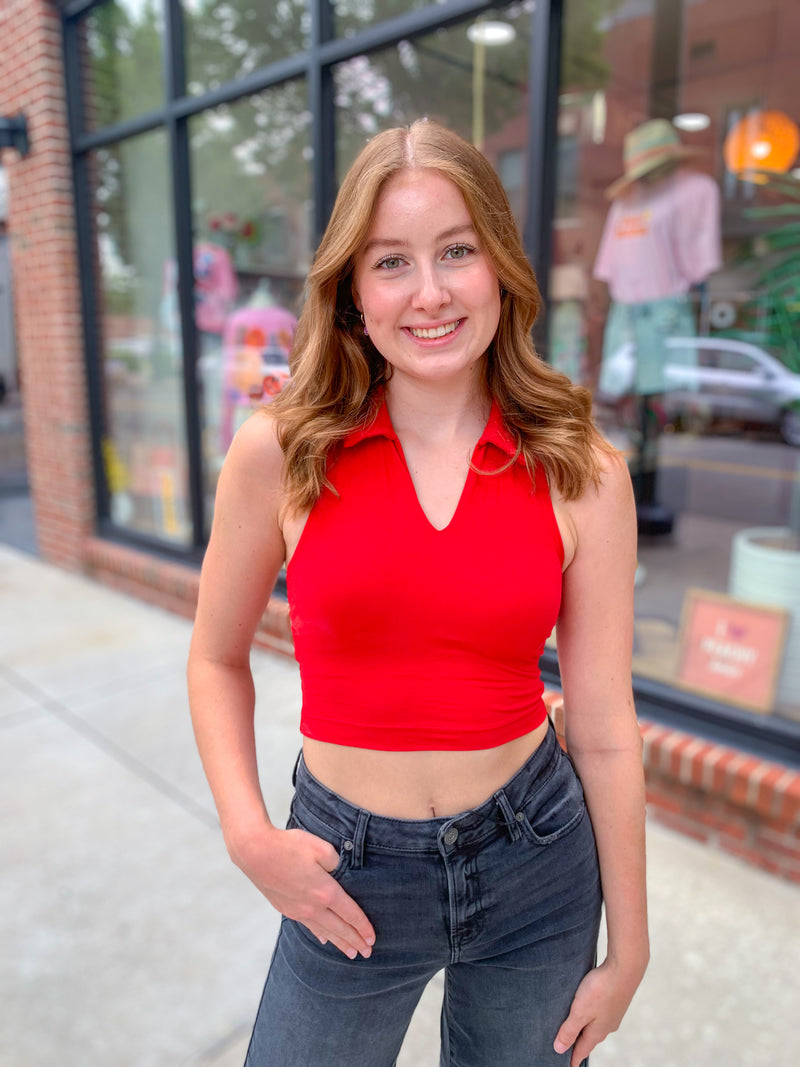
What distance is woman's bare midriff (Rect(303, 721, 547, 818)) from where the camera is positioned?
1.13 meters

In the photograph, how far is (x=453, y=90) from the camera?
4105 mm

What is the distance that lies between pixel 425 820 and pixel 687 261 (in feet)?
12.0

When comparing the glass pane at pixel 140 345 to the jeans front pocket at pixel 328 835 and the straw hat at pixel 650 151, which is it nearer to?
the straw hat at pixel 650 151

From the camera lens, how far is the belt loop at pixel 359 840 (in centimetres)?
111

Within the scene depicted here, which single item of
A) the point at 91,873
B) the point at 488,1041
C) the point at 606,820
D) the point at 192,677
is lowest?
the point at 91,873

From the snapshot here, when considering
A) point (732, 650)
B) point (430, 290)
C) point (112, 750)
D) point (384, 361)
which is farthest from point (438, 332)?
point (112, 750)

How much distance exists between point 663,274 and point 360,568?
3.55 metres

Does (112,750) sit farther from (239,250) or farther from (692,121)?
(692,121)

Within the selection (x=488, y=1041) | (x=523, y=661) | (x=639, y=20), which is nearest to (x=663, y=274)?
(x=639, y=20)

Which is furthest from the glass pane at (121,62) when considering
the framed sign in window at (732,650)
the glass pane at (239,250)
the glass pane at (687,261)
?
the framed sign in window at (732,650)

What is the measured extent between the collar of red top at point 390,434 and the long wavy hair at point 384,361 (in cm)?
1

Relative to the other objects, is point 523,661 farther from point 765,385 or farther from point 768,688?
point 765,385

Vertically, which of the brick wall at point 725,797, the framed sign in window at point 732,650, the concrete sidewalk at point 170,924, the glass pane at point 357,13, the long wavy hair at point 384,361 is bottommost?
the concrete sidewalk at point 170,924

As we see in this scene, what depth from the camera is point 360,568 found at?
1076mm
